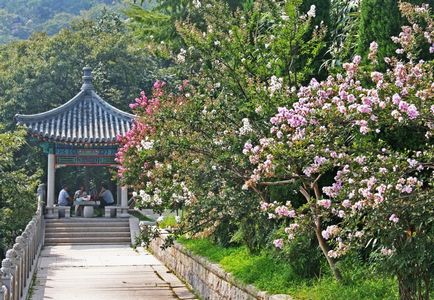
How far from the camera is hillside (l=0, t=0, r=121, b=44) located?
10238 cm

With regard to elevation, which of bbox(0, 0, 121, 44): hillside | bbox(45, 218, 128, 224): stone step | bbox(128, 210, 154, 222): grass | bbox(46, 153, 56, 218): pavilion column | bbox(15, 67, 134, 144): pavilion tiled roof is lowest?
bbox(45, 218, 128, 224): stone step

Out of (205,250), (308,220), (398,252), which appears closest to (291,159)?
(308,220)

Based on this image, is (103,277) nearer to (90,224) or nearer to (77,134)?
(90,224)

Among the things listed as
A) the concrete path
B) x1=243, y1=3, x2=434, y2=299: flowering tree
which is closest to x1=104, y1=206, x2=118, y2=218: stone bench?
the concrete path

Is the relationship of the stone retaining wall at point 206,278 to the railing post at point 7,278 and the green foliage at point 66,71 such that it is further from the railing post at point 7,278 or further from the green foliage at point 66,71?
the green foliage at point 66,71

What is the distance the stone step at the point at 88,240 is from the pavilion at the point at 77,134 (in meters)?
2.38

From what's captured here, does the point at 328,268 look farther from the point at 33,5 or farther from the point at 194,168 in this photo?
the point at 33,5

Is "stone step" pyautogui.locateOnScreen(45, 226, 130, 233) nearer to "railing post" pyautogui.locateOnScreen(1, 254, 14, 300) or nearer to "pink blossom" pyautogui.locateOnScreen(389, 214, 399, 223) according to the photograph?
"railing post" pyautogui.locateOnScreen(1, 254, 14, 300)

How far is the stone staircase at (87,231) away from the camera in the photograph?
25.6m

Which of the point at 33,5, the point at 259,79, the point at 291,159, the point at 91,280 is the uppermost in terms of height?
the point at 33,5

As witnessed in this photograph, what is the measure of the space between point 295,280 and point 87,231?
1722cm

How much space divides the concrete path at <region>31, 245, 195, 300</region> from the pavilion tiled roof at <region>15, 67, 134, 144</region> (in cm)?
524

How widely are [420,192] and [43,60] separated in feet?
103

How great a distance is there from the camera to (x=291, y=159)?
7.64 metres
